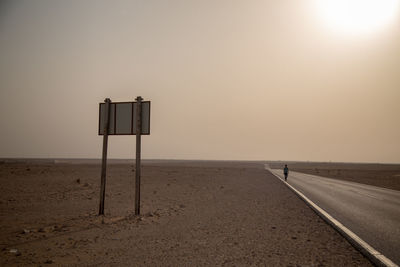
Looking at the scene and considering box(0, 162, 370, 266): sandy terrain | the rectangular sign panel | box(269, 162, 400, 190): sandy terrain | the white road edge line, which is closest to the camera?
the white road edge line

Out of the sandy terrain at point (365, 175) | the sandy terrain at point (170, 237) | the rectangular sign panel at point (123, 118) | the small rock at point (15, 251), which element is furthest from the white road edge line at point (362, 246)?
the sandy terrain at point (365, 175)

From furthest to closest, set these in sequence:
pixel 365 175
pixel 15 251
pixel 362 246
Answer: pixel 365 175 → pixel 362 246 → pixel 15 251

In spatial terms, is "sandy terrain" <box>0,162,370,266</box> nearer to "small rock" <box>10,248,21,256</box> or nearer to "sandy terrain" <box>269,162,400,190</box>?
"small rock" <box>10,248,21,256</box>

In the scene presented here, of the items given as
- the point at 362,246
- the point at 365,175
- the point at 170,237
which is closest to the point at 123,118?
the point at 170,237

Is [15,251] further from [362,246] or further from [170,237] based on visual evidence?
[362,246]

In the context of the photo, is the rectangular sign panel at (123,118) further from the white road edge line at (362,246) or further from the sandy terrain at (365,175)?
the sandy terrain at (365,175)

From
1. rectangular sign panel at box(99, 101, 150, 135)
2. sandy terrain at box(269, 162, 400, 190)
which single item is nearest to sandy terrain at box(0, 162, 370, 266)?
Result: rectangular sign panel at box(99, 101, 150, 135)

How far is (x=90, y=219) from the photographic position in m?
A: 10.6

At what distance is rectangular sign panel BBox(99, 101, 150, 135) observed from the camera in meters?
11.2

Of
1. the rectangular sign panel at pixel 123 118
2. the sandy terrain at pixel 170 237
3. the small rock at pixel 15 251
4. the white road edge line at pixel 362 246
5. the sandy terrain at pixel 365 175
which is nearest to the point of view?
the white road edge line at pixel 362 246

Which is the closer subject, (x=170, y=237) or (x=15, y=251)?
(x=15, y=251)

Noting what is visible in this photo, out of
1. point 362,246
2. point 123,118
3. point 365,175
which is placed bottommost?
point 365,175

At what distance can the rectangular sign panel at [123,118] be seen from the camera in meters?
11.2

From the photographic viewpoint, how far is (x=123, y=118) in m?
11.5
